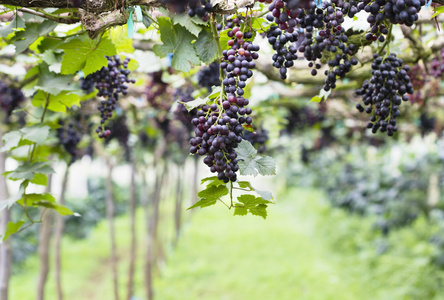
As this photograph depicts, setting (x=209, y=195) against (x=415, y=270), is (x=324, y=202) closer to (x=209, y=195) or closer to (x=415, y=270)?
(x=415, y=270)

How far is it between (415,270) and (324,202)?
7491mm

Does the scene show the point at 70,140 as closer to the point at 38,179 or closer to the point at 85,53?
the point at 38,179

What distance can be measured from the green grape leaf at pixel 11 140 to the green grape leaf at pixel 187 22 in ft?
3.35

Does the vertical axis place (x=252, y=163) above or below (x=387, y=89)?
below

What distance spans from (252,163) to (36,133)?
3.74 ft

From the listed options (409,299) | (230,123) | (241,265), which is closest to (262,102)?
(230,123)

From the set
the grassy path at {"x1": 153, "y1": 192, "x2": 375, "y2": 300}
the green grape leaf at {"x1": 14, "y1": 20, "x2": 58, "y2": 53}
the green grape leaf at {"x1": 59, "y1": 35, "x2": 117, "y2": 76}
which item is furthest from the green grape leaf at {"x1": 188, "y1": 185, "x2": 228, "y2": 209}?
the grassy path at {"x1": 153, "y1": 192, "x2": 375, "y2": 300}

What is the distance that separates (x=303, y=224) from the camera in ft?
44.8

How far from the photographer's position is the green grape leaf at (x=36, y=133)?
1912 millimetres

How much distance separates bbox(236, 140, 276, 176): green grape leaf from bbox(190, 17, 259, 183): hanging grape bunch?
0.08 metres

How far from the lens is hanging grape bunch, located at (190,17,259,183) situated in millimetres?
1191

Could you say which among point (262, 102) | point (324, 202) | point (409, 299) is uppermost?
point (324, 202)

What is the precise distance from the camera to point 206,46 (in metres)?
1.51

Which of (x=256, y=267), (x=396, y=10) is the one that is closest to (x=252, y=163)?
(x=396, y=10)
